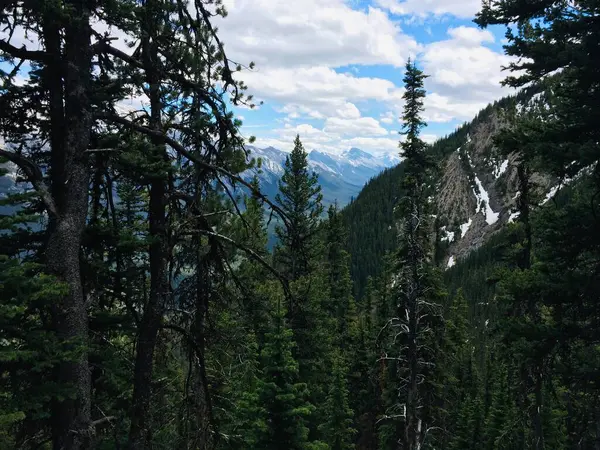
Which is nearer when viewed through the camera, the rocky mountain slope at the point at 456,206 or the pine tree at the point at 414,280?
the pine tree at the point at 414,280

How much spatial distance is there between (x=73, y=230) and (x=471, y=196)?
178182 millimetres

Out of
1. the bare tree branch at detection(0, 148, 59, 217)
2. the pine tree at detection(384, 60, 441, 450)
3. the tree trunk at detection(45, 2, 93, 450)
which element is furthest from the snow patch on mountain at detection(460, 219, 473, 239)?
the bare tree branch at detection(0, 148, 59, 217)

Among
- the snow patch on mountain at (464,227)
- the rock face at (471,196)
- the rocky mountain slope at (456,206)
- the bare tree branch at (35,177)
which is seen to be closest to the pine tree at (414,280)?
the bare tree branch at (35,177)

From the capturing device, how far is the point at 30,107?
5766 mm

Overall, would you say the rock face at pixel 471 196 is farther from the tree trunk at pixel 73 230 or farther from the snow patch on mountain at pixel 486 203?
the tree trunk at pixel 73 230

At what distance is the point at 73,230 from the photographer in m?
4.79

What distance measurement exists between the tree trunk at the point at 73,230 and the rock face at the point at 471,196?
15078cm

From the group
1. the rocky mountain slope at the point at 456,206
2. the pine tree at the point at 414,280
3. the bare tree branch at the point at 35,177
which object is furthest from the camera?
the rocky mountain slope at the point at 456,206

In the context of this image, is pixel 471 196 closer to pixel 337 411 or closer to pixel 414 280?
pixel 337 411

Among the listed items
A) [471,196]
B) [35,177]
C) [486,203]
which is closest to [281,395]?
[35,177]

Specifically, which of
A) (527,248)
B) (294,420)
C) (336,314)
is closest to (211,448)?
(294,420)

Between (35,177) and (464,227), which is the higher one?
(464,227)

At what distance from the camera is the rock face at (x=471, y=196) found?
15188 centimetres

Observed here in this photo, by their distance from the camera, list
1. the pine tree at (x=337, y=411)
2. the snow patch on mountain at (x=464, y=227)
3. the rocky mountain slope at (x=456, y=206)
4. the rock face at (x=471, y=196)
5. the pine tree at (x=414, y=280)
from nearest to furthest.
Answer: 1. the pine tree at (x=414, y=280)
2. the pine tree at (x=337, y=411)
3. the rocky mountain slope at (x=456, y=206)
4. the rock face at (x=471, y=196)
5. the snow patch on mountain at (x=464, y=227)
